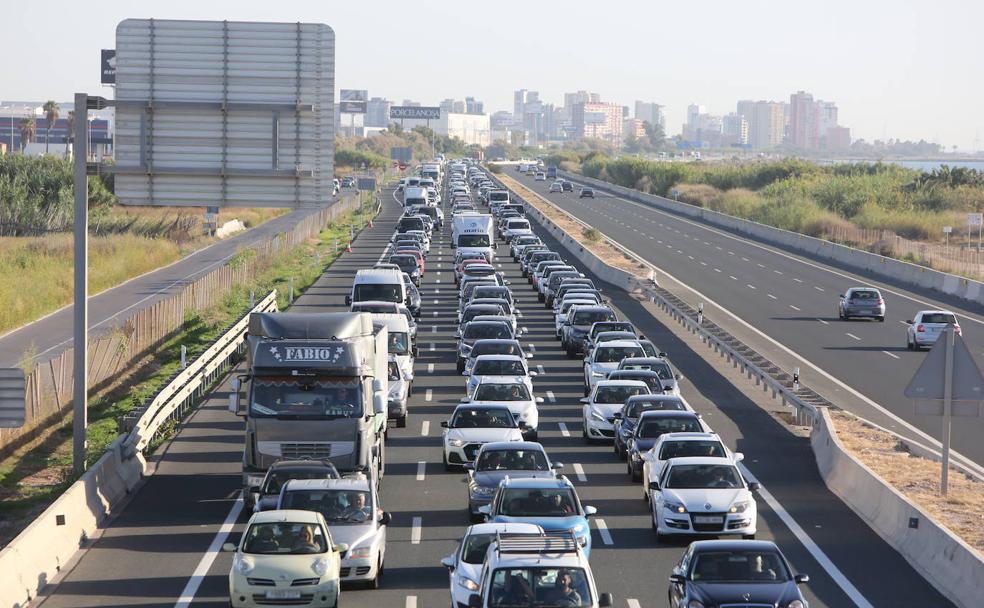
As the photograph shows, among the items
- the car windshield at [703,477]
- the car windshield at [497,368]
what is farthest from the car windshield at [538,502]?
the car windshield at [497,368]

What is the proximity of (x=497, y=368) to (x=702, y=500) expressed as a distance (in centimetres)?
1332

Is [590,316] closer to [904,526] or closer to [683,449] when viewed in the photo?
[683,449]

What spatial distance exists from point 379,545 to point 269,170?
9.92 metres

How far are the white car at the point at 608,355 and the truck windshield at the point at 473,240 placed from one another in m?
31.7

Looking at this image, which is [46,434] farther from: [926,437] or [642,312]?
[642,312]

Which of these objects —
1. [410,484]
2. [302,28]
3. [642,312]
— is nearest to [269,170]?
[302,28]

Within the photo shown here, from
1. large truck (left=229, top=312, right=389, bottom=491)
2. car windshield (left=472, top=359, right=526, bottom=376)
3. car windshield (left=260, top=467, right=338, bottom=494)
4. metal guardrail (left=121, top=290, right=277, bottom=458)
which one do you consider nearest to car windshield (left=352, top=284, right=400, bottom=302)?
metal guardrail (left=121, top=290, right=277, bottom=458)

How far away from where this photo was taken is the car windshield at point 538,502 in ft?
62.0

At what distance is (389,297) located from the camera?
4247 centimetres

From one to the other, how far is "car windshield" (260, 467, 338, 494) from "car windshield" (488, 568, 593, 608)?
6.31 m

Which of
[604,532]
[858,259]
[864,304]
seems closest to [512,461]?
[604,532]

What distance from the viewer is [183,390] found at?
30.8m

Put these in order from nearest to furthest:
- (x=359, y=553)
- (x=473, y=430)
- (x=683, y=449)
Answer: (x=359, y=553) → (x=683, y=449) → (x=473, y=430)

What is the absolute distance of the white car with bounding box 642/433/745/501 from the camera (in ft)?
74.8
